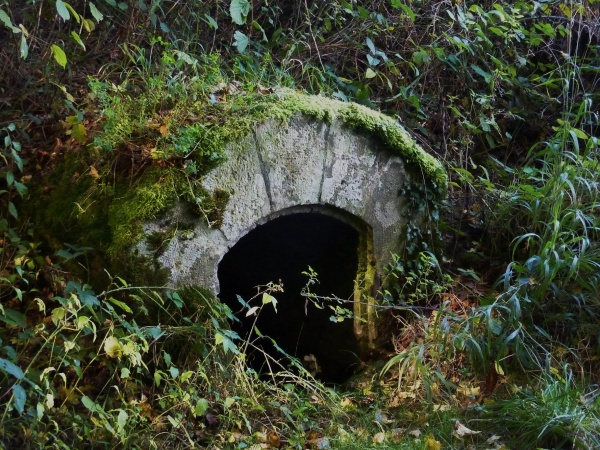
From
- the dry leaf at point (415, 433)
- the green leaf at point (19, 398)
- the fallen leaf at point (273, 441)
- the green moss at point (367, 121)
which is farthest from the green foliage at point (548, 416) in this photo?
the green leaf at point (19, 398)

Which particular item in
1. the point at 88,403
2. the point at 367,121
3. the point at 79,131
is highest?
the point at 367,121

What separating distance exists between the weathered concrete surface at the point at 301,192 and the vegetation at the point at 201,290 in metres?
0.09

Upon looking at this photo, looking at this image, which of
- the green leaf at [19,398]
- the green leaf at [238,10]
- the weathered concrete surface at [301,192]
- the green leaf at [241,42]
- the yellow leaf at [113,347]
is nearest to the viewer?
the green leaf at [19,398]

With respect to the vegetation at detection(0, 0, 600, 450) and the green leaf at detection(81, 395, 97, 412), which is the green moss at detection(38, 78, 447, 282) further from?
the green leaf at detection(81, 395, 97, 412)

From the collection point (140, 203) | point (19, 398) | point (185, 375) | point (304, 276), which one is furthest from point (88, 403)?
point (304, 276)

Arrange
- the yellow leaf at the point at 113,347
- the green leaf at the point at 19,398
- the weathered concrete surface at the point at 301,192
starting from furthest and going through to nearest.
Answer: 1. the weathered concrete surface at the point at 301,192
2. the yellow leaf at the point at 113,347
3. the green leaf at the point at 19,398

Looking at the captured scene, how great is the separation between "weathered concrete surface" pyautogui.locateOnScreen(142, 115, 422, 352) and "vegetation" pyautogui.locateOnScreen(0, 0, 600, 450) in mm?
88

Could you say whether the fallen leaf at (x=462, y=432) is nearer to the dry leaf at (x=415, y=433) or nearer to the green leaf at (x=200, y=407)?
the dry leaf at (x=415, y=433)

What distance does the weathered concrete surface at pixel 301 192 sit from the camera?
331 centimetres

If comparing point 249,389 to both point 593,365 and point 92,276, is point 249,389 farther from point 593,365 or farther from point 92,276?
point 593,365

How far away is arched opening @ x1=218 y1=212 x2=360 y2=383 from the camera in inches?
171

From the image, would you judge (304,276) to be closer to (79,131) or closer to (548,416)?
(79,131)

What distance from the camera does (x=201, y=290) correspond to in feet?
10.8

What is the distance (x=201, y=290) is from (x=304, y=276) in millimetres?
1329
